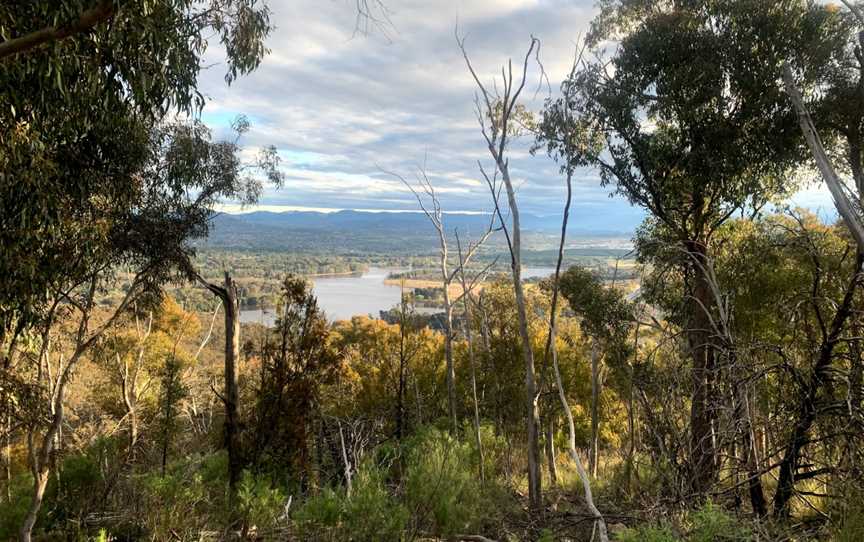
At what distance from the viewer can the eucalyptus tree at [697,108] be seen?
493 cm

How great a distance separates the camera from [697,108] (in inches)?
210

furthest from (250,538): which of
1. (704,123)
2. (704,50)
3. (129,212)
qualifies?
(704,50)

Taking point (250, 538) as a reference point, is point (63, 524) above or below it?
below

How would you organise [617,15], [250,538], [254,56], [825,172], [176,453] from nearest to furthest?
[825,172], [250,538], [254,56], [617,15], [176,453]

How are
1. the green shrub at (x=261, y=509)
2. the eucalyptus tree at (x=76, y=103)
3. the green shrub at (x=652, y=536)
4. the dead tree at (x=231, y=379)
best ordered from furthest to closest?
the dead tree at (x=231, y=379)
the green shrub at (x=261, y=509)
the eucalyptus tree at (x=76, y=103)
the green shrub at (x=652, y=536)

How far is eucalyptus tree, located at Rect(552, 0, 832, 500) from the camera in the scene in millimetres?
4926

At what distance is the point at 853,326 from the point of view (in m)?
2.13

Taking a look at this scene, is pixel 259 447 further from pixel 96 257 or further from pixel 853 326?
pixel 853 326

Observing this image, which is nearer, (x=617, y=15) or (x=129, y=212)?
(x=129, y=212)

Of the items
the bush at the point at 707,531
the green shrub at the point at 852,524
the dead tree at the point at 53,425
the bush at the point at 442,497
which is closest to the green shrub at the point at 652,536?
the bush at the point at 707,531

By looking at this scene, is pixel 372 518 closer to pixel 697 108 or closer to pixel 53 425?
pixel 53 425

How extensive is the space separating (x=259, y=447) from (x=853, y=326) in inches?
251

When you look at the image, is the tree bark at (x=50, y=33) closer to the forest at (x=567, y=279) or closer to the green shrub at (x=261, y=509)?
the forest at (x=567, y=279)

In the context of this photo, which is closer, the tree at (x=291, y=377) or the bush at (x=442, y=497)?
the bush at (x=442, y=497)
